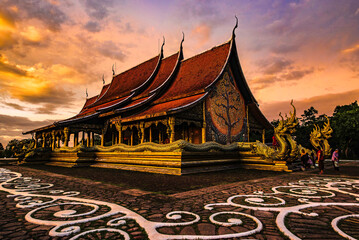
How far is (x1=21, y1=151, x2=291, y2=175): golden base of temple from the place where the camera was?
28.8ft

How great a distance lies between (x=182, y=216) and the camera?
285 cm

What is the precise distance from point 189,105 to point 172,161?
3470 millimetres

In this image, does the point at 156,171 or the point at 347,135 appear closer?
the point at 156,171

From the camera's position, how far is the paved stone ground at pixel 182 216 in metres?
2.28

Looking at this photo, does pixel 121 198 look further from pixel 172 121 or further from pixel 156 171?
pixel 172 121

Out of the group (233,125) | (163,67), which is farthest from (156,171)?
(163,67)

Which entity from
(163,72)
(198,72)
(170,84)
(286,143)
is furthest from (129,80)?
(286,143)

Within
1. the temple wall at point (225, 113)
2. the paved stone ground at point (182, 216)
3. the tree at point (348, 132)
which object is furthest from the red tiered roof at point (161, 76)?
the tree at point (348, 132)

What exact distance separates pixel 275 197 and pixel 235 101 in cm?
1157

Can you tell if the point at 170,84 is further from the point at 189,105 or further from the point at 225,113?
the point at 189,105

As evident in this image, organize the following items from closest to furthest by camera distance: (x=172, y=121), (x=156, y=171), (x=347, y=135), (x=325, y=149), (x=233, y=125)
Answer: (x=156, y=171) < (x=325, y=149) < (x=172, y=121) < (x=233, y=125) < (x=347, y=135)

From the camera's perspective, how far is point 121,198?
3947 millimetres

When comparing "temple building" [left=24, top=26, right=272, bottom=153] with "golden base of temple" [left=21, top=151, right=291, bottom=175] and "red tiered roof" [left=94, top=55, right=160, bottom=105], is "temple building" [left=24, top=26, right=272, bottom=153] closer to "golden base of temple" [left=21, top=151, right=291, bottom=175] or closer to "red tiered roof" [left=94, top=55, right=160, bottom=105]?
"red tiered roof" [left=94, top=55, right=160, bottom=105]

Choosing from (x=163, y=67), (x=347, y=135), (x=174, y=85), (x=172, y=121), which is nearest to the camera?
(x=172, y=121)
